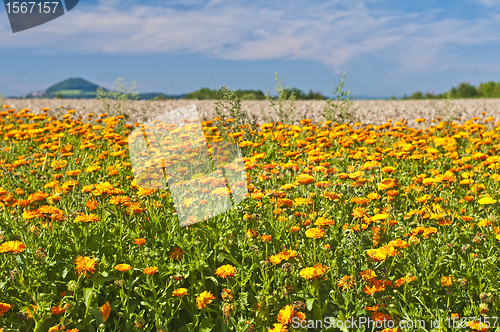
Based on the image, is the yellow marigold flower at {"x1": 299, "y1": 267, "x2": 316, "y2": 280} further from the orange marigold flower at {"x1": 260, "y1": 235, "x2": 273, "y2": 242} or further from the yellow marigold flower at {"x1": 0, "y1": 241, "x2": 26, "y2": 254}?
the yellow marigold flower at {"x1": 0, "y1": 241, "x2": 26, "y2": 254}

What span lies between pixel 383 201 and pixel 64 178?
333cm

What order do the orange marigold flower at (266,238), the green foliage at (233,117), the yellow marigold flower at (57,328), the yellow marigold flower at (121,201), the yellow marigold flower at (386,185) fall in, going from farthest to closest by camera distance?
the green foliage at (233,117)
the yellow marigold flower at (386,185)
the yellow marigold flower at (121,201)
the orange marigold flower at (266,238)
the yellow marigold flower at (57,328)

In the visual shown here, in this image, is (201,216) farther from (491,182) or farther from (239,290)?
(491,182)

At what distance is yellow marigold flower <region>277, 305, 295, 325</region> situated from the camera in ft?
7.52

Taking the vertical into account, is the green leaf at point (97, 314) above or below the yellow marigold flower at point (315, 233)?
below

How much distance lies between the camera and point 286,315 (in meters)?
2.31

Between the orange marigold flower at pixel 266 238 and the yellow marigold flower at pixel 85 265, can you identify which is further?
the orange marigold flower at pixel 266 238

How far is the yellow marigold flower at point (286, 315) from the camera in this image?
2291 mm

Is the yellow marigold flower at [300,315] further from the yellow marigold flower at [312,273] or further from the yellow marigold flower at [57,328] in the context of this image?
the yellow marigold flower at [57,328]

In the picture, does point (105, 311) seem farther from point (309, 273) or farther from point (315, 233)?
point (315, 233)

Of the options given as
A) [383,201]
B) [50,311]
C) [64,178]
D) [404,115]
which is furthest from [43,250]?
[404,115]

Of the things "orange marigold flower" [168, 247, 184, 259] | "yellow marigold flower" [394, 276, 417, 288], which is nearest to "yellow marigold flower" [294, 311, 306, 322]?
"yellow marigold flower" [394, 276, 417, 288]

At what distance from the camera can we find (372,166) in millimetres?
4102

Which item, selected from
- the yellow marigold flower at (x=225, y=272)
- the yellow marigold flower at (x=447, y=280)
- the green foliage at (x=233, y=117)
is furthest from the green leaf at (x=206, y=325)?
the green foliage at (x=233, y=117)
